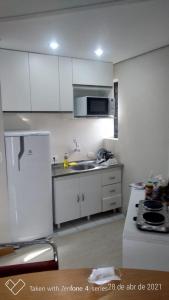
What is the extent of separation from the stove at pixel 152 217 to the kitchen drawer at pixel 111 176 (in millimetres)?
1575

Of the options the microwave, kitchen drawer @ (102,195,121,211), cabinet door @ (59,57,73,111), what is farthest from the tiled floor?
cabinet door @ (59,57,73,111)

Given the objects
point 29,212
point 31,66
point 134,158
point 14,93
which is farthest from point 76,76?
point 29,212

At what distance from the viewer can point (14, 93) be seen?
9.75 ft

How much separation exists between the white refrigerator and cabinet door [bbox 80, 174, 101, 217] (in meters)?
0.55

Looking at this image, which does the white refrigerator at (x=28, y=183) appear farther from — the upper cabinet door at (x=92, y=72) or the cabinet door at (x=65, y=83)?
the upper cabinet door at (x=92, y=72)

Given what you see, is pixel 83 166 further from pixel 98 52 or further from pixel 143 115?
pixel 98 52

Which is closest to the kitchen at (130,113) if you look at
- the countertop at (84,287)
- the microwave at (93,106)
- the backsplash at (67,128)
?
the backsplash at (67,128)

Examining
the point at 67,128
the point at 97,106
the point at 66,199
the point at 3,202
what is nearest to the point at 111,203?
the point at 66,199

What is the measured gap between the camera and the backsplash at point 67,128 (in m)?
3.42

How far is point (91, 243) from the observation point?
296 cm

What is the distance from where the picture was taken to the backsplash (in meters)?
3.42

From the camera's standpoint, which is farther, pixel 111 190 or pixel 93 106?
pixel 111 190

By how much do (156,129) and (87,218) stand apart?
5.70 ft

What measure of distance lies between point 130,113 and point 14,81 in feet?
5.65
